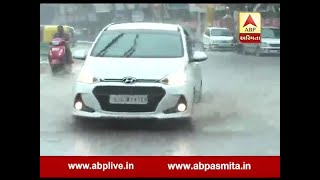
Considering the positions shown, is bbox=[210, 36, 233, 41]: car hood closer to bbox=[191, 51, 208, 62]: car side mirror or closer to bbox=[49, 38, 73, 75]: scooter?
bbox=[191, 51, 208, 62]: car side mirror

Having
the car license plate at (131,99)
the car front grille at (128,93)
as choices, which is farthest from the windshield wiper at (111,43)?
the car license plate at (131,99)

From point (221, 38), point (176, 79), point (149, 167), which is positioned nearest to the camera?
point (149, 167)

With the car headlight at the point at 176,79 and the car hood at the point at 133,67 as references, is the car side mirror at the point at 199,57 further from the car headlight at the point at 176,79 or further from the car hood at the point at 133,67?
the car headlight at the point at 176,79

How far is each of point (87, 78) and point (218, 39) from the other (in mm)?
1695

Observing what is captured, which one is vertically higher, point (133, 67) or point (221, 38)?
point (221, 38)

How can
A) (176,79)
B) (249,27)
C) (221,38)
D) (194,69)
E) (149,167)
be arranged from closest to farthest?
(149,167) < (176,79) < (249,27) < (221,38) < (194,69)

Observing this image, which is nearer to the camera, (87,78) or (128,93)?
(128,93)

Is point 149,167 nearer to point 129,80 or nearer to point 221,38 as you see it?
point 129,80

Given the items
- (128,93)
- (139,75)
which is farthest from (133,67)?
(128,93)

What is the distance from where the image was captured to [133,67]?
31.2 feet

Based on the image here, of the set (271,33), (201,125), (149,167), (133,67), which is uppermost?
(271,33)

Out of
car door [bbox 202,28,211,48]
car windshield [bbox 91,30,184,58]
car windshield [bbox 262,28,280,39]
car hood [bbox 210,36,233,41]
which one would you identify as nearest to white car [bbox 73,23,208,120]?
car windshield [bbox 91,30,184,58]
